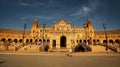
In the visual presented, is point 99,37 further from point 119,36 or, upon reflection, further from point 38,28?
point 38,28

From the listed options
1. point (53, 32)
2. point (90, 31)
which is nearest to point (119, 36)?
point (90, 31)

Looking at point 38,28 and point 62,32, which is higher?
point 38,28

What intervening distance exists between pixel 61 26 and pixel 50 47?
2384 centimetres

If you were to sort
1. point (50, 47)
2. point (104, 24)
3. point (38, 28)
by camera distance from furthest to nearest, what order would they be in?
point (38, 28) → point (50, 47) → point (104, 24)

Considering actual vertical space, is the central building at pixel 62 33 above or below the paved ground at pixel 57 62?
above

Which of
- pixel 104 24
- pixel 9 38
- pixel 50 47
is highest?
pixel 104 24

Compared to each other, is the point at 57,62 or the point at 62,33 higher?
the point at 62,33

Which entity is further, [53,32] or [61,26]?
[61,26]

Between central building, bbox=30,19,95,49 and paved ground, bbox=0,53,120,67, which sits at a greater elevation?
central building, bbox=30,19,95,49

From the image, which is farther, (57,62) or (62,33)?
(62,33)

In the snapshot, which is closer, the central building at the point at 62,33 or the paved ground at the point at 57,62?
the paved ground at the point at 57,62

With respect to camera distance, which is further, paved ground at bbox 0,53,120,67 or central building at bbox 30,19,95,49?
central building at bbox 30,19,95,49

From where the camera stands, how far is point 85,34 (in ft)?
270

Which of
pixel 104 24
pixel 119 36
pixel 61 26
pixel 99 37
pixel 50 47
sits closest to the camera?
pixel 104 24
